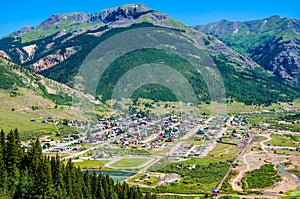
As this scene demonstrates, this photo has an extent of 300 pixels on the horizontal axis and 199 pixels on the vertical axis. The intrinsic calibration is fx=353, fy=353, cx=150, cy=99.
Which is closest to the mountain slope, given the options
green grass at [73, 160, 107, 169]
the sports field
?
green grass at [73, 160, 107, 169]

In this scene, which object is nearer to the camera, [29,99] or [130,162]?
[130,162]

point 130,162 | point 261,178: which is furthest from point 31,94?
point 261,178

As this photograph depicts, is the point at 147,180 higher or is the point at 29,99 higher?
A: the point at 29,99

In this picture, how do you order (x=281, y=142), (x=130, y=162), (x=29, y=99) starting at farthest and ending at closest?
1. (x=29, y=99)
2. (x=281, y=142)
3. (x=130, y=162)

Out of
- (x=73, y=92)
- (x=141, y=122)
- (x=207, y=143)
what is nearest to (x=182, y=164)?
(x=207, y=143)

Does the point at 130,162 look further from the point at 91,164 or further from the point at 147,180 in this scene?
the point at 147,180
